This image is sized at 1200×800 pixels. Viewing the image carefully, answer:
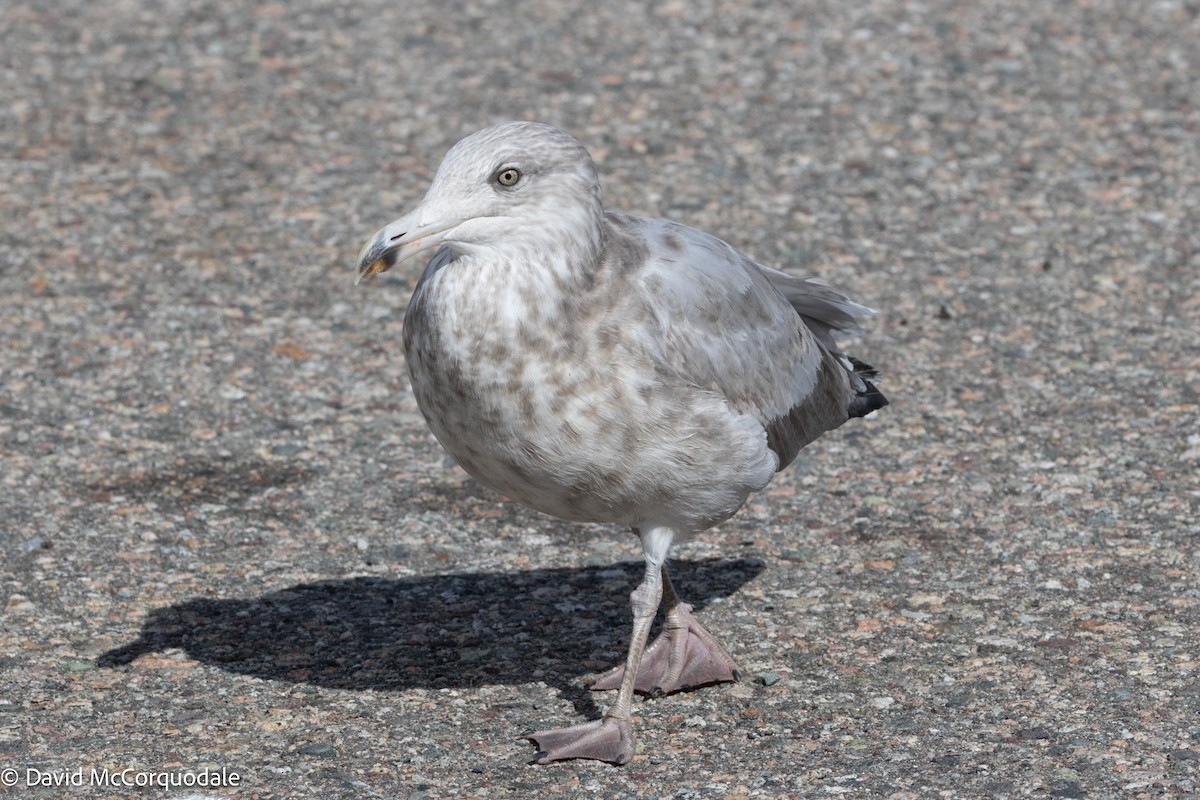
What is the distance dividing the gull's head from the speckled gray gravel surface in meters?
1.52

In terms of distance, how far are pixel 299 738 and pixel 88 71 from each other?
6709mm

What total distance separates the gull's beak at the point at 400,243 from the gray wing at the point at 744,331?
69 centimetres

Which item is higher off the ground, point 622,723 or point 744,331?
point 744,331

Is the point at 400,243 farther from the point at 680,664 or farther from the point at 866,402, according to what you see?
the point at 866,402

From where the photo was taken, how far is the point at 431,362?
4.93 metres

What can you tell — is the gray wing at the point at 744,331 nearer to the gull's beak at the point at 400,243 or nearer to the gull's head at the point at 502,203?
the gull's head at the point at 502,203

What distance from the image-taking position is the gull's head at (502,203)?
15.5 feet

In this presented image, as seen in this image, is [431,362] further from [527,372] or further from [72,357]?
[72,357]

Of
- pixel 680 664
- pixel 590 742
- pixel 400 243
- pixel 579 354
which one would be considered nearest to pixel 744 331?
pixel 579 354

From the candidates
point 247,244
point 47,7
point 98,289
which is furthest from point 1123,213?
point 47,7

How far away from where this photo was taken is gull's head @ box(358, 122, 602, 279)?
4.73 m

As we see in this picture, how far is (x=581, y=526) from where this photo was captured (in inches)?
266

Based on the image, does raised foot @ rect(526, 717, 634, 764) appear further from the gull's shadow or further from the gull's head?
the gull's head

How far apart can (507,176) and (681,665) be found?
1.74 metres
